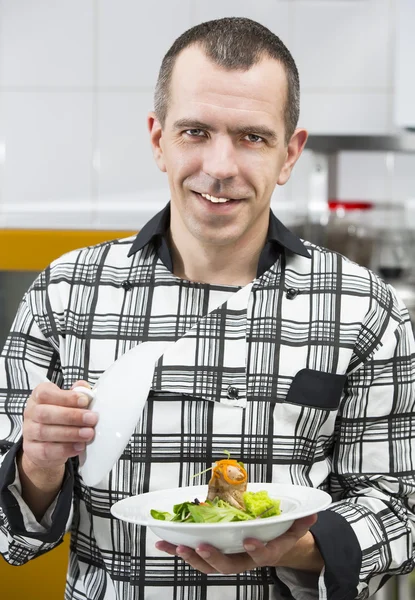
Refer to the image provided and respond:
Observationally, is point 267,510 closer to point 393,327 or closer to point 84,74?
point 393,327

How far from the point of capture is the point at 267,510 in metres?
0.79

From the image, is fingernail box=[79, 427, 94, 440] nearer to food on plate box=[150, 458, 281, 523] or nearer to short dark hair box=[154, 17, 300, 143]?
food on plate box=[150, 458, 281, 523]

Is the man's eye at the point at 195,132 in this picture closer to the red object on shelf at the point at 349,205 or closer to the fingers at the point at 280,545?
the fingers at the point at 280,545

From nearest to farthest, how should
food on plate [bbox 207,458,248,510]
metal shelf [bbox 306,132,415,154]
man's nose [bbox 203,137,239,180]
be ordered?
food on plate [bbox 207,458,248,510], man's nose [bbox 203,137,239,180], metal shelf [bbox 306,132,415,154]

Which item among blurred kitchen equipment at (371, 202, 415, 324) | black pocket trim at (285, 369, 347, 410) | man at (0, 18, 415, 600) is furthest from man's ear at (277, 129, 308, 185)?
blurred kitchen equipment at (371, 202, 415, 324)

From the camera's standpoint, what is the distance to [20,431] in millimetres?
998

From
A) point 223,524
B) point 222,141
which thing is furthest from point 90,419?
point 222,141

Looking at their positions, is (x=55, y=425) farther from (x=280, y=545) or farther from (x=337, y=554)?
(x=337, y=554)

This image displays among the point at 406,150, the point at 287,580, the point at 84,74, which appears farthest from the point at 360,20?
the point at 287,580

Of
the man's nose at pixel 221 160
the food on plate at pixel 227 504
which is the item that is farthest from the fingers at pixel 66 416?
the man's nose at pixel 221 160

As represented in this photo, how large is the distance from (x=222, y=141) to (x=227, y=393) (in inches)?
11.1

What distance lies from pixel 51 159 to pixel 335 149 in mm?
871

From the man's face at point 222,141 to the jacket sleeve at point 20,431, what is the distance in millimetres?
231

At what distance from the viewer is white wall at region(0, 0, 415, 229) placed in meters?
2.62
